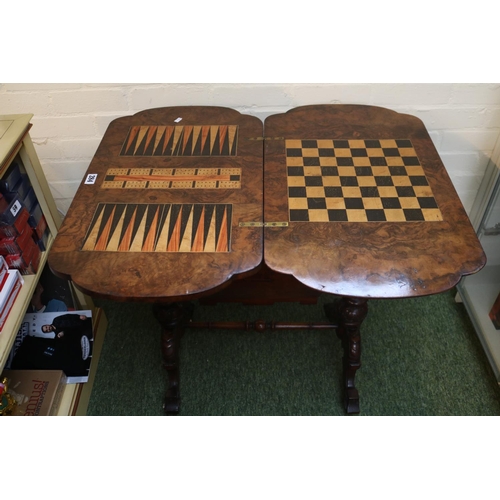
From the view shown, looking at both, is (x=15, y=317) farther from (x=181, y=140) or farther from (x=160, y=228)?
(x=181, y=140)

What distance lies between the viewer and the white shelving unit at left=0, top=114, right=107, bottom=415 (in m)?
1.50

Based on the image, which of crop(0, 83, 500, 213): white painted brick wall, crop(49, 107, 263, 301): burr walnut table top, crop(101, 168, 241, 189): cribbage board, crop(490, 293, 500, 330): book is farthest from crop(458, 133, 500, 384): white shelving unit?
crop(101, 168, 241, 189): cribbage board

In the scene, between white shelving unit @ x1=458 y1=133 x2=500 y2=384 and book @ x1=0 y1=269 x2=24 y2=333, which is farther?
white shelving unit @ x1=458 y1=133 x2=500 y2=384

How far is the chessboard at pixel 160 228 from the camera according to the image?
54.2 inches

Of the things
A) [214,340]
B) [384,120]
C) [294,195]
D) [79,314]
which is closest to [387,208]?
[294,195]

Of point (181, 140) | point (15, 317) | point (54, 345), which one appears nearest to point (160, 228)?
point (181, 140)

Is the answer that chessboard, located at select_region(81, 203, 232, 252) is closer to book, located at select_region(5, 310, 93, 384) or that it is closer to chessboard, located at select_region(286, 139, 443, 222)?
chessboard, located at select_region(286, 139, 443, 222)

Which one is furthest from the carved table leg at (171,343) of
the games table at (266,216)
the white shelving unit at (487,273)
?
the white shelving unit at (487,273)

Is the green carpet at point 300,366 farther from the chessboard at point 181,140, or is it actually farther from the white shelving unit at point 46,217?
the chessboard at point 181,140

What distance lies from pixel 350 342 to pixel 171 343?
28.4 inches

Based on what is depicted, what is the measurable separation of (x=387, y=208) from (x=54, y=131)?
1.55 m

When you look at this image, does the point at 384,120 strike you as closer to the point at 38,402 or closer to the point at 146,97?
the point at 146,97

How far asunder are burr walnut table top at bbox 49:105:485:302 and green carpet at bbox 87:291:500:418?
0.84m

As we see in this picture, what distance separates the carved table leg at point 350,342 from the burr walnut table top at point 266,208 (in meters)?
0.44
